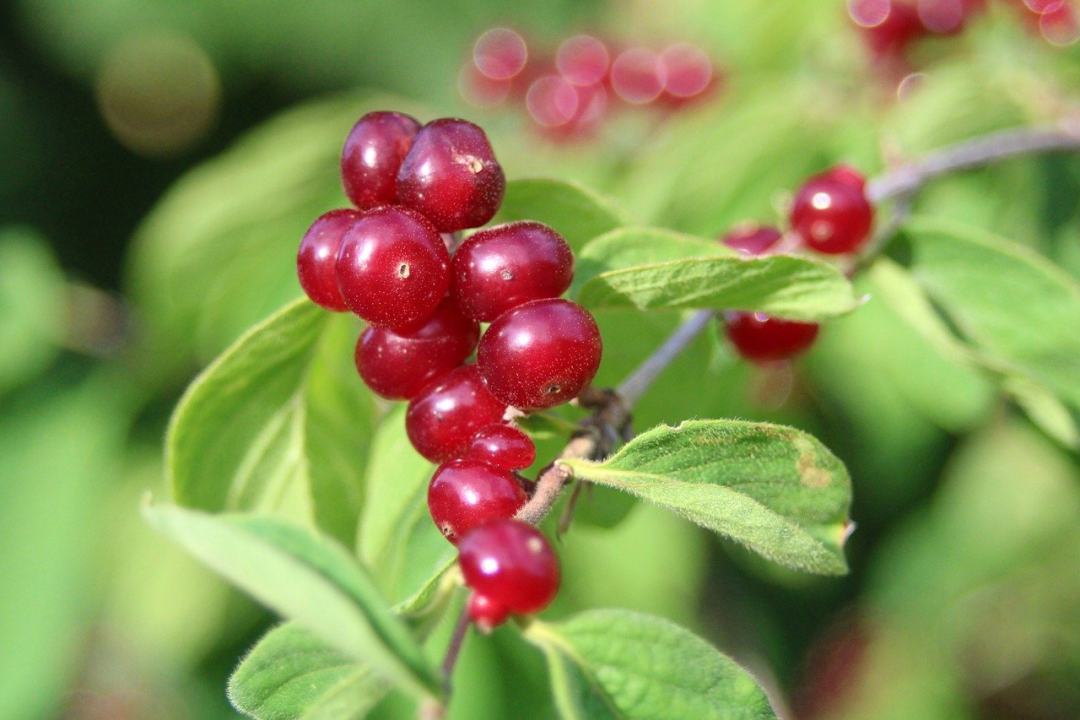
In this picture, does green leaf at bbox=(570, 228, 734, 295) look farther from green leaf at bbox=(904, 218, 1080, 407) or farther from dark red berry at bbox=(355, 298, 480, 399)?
green leaf at bbox=(904, 218, 1080, 407)

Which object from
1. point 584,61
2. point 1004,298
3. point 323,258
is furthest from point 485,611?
point 584,61

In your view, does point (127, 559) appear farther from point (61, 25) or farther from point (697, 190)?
point (61, 25)

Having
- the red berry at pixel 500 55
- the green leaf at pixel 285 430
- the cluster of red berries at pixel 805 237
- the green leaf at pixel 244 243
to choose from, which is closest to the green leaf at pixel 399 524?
the green leaf at pixel 285 430

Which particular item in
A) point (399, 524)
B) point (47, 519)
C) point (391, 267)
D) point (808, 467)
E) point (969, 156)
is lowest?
point (47, 519)

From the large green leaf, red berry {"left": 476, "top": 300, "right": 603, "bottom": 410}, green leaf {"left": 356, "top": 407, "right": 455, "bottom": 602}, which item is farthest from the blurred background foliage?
red berry {"left": 476, "top": 300, "right": 603, "bottom": 410}

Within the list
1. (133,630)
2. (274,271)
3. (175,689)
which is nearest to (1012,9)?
(274,271)

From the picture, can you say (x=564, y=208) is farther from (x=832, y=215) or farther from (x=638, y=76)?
(x=638, y=76)
